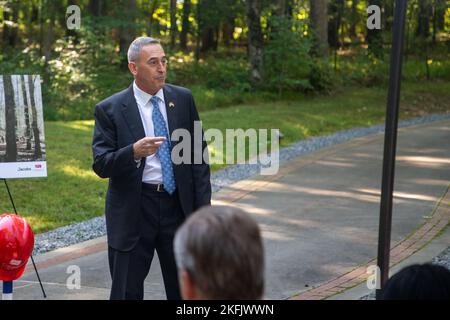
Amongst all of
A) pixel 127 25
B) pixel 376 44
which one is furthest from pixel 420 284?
pixel 376 44

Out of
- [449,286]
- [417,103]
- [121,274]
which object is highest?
[449,286]

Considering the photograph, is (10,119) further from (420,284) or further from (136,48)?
(420,284)

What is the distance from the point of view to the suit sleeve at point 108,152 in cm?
510

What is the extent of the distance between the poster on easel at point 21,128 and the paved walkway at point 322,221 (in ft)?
3.52

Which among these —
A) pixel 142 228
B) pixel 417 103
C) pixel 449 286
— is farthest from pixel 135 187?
pixel 417 103

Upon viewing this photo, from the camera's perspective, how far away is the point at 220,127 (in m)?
17.9

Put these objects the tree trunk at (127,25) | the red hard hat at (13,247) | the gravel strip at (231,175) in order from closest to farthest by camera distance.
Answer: the red hard hat at (13,247)
the gravel strip at (231,175)
the tree trunk at (127,25)

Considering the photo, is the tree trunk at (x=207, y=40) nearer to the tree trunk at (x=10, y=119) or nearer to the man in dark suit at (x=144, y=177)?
the tree trunk at (x=10, y=119)

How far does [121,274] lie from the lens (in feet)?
17.4

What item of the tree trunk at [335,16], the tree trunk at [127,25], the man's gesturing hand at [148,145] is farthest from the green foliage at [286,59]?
the man's gesturing hand at [148,145]

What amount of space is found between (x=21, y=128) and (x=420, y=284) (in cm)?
581

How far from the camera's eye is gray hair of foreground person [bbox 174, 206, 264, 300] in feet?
8.13
